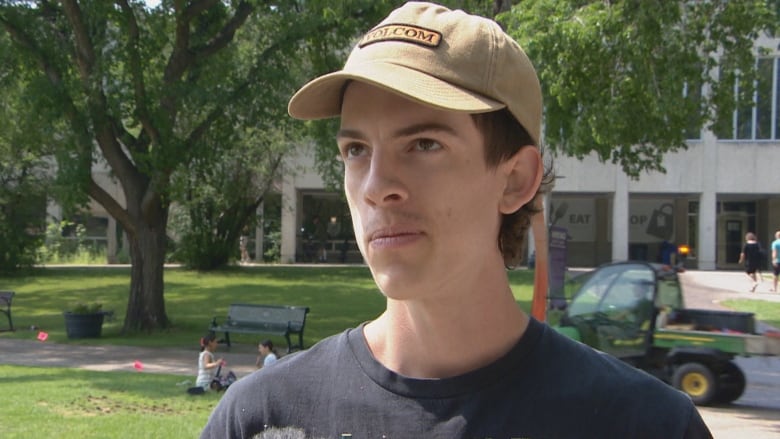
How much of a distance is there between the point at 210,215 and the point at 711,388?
93.8 feet

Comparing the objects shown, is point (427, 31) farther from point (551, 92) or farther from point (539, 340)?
point (551, 92)

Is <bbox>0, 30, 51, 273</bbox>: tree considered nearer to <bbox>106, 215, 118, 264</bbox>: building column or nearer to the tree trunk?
<bbox>106, 215, 118, 264</bbox>: building column

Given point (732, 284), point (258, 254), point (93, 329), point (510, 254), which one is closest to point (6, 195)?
point (258, 254)

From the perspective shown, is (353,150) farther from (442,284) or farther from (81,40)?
(81,40)

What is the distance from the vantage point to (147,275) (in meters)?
17.8

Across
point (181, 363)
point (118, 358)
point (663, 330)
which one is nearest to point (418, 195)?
point (663, 330)

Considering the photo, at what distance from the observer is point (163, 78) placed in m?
16.9

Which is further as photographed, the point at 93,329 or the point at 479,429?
the point at 93,329

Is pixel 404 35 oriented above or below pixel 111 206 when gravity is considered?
below

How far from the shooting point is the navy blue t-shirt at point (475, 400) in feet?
5.03

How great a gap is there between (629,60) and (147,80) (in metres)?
9.88

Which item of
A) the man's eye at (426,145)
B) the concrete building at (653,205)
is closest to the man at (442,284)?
the man's eye at (426,145)

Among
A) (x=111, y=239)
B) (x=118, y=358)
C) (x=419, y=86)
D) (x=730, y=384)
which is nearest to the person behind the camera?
(x=419, y=86)

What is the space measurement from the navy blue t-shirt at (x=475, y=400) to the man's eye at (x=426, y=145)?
1.35 feet
